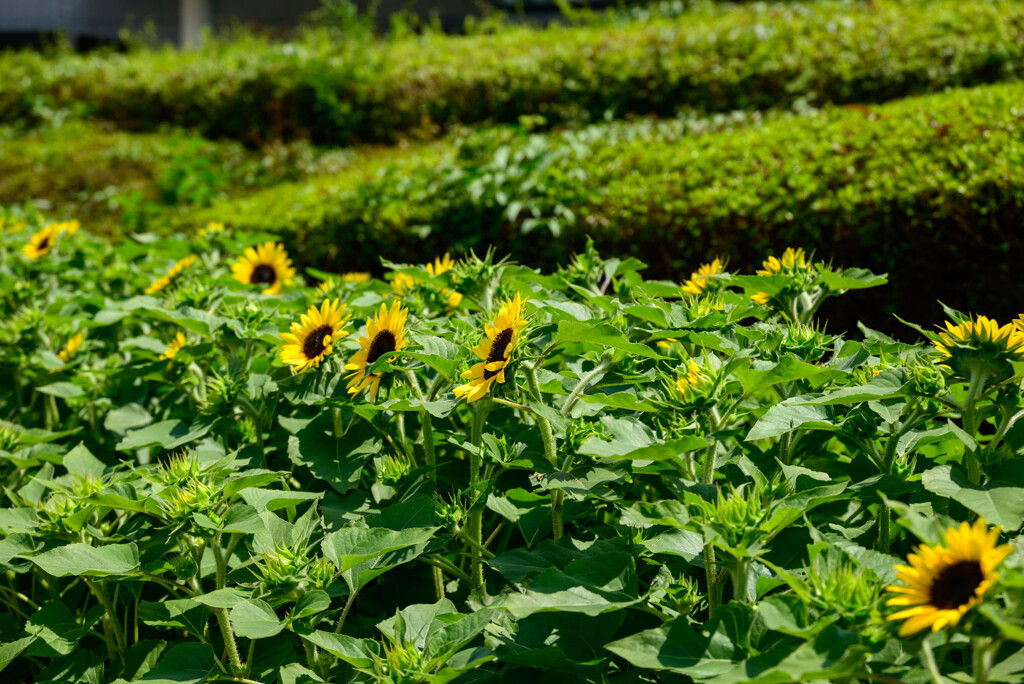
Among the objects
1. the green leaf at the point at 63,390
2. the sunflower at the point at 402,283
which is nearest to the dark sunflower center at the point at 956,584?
the sunflower at the point at 402,283

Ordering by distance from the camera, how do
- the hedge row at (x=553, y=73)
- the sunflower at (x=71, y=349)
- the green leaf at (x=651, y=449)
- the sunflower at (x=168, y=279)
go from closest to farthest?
the green leaf at (x=651, y=449)
the sunflower at (x=71, y=349)
the sunflower at (x=168, y=279)
the hedge row at (x=553, y=73)

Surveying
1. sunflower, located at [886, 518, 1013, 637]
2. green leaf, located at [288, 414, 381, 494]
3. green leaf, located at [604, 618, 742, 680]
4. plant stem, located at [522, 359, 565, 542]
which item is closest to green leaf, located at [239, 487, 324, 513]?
green leaf, located at [288, 414, 381, 494]

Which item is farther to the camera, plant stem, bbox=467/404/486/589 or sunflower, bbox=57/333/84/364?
sunflower, bbox=57/333/84/364

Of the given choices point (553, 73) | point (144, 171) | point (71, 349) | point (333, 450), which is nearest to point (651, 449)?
point (333, 450)

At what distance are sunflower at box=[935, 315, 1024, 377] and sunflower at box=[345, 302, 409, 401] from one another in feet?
3.02

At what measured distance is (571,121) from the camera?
6.97m

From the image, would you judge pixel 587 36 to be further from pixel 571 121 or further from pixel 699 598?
pixel 699 598

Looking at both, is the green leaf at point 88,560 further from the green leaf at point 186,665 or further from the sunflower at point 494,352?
the sunflower at point 494,352

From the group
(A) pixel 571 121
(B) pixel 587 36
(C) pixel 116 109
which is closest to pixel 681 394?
(A) pixel 571 121

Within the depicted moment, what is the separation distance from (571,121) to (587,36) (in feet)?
4.71

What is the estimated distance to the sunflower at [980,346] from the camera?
1.20m

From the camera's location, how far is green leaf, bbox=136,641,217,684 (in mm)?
1288

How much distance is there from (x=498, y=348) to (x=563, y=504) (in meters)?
0.30

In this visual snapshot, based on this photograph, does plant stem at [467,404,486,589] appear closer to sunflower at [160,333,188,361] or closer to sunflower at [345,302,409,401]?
sunflower at [345,302,409,401]
